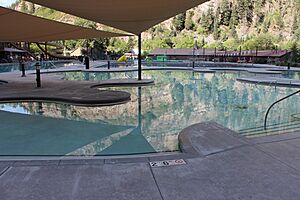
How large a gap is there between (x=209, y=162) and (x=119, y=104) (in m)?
5.33

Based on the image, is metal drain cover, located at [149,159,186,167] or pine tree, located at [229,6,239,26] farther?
pine tree, located at [229,6,239,26]

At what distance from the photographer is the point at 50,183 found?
2635 millimetres

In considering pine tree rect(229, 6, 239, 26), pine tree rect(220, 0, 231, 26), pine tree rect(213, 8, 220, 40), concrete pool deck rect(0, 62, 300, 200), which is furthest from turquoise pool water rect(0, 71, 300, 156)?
pine tree rect(220, 0, 231, 26)

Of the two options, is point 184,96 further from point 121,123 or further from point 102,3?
point 102,3

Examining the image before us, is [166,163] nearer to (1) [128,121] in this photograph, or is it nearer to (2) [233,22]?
(1) [128,121]

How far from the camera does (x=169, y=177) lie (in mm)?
2793

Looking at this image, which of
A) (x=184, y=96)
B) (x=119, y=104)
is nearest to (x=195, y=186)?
(x=119, y=104)

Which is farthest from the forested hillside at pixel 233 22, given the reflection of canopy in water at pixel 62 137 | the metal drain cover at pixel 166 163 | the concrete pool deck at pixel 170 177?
the metal drain cover at pixel 166 163

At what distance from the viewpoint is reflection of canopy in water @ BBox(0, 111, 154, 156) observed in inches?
173

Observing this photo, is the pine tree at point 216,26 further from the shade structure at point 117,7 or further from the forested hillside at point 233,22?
Answer: the shade structure at point 117,7

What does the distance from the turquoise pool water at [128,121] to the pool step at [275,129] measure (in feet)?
0.40

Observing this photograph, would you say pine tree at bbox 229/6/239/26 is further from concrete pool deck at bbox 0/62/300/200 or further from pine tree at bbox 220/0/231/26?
concrete pool deck at bbox 0/62/300/200

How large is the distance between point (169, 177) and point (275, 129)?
3651 millimetres

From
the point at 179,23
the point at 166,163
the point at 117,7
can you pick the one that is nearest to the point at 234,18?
the point at 179,23
